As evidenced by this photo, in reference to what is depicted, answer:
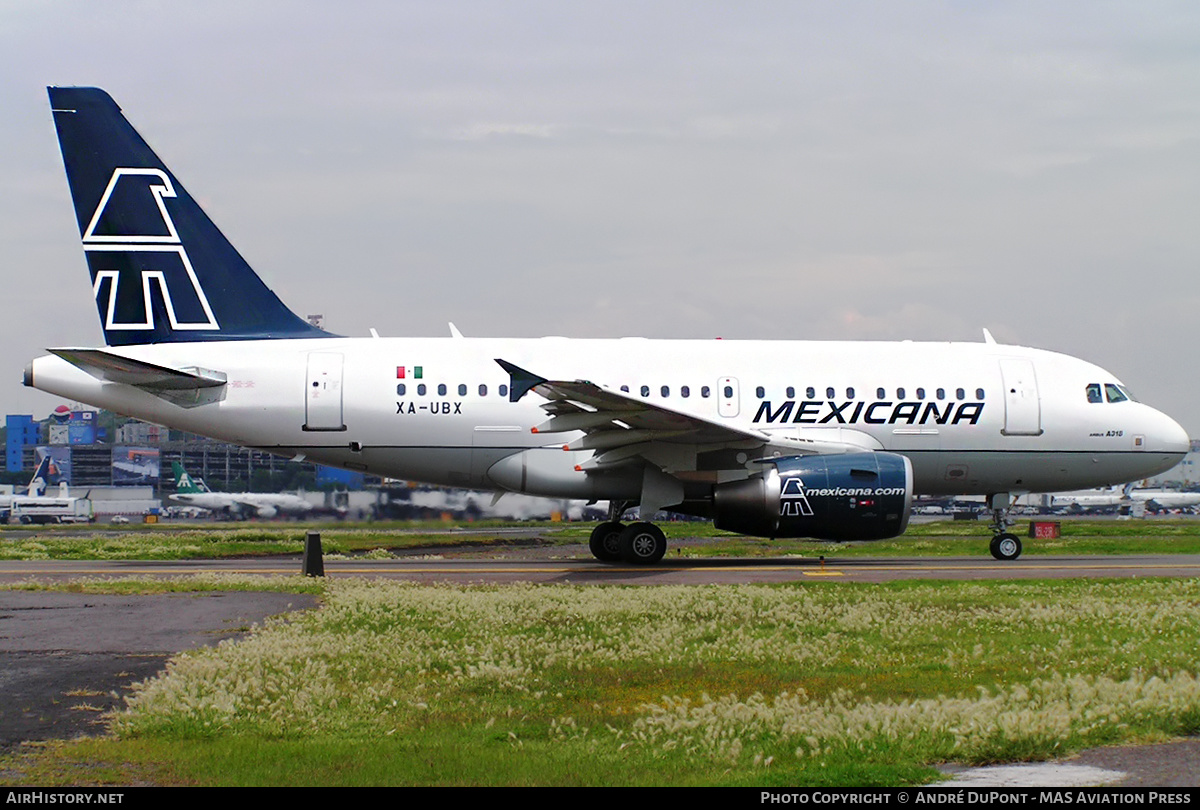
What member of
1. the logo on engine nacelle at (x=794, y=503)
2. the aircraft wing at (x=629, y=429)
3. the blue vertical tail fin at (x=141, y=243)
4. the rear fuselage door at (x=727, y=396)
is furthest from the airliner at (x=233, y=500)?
the logo on engine nacelle at (x=794, y=503)

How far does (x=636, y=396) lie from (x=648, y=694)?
12.8m

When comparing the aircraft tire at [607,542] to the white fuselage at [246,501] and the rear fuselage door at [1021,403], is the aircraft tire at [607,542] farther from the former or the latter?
the white fuselage at [246,501]

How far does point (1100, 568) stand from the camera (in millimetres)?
19859

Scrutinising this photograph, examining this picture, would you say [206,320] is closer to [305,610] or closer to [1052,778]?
[305,610]

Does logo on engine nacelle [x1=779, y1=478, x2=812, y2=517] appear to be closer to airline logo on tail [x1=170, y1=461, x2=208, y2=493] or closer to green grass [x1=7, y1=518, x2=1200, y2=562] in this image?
green grass [x1=7, y1=518, x2=1200, y2=562]

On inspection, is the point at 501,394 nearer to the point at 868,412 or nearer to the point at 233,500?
the point at 868,412

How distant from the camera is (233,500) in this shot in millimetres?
51406

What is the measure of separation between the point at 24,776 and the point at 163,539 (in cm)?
2388

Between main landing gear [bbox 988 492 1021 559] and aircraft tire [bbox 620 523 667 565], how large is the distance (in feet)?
21.6

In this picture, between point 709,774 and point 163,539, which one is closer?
point 709,774

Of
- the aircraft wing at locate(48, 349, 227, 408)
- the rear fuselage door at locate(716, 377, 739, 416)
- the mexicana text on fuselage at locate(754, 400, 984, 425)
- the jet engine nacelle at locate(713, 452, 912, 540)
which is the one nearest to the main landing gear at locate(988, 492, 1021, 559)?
the mexicana text on fuselage at locate(754, 400, 984, 425)

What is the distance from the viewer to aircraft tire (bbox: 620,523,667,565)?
21.1m

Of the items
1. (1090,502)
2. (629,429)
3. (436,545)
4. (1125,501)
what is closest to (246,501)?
(436,545)
